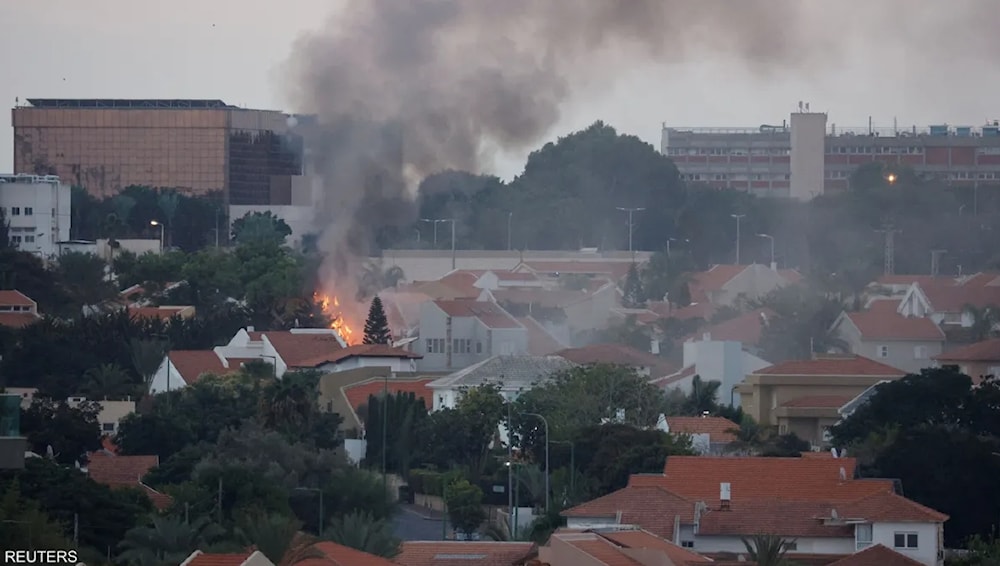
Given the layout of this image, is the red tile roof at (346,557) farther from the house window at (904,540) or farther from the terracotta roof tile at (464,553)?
the house window at (904,540)

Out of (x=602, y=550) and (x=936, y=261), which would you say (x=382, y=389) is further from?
(x=936, y=261)

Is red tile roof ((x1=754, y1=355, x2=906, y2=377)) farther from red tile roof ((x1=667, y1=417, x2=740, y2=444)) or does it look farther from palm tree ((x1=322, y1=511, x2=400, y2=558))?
palm tree ((x1=322, y1=511, x2=400, y2=558))

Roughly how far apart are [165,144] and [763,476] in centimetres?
7819

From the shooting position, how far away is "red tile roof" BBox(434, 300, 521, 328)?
278 ft

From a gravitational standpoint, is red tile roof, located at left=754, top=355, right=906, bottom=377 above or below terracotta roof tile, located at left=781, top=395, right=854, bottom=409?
above

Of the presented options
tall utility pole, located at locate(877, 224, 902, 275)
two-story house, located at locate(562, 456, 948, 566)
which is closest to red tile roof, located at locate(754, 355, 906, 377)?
two-story house, located at locate(562, 456, 948, 566)

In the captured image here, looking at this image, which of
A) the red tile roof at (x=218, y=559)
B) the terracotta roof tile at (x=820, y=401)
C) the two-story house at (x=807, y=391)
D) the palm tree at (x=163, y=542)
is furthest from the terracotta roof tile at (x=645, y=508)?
the terracotta roof tile at (x=820, y=401)

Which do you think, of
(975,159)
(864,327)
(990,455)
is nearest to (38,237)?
(864,327)

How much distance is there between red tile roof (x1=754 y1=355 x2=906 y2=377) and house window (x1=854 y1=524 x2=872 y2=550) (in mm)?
24754

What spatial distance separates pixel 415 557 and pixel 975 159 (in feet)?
391

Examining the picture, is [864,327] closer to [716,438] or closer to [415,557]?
[716,438]

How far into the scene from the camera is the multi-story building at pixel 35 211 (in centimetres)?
10256

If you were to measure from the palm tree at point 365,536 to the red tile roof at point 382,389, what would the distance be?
923 inches

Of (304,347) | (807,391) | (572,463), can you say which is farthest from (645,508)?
(304,347)
